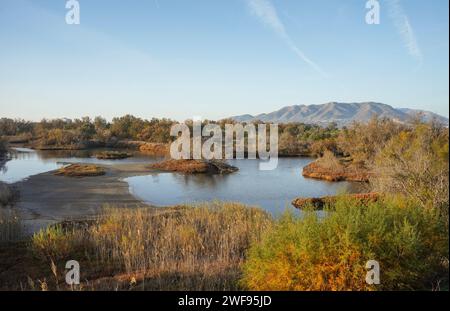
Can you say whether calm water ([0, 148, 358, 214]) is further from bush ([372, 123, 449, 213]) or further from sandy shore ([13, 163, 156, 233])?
bush ([372, 123, 449, 213])

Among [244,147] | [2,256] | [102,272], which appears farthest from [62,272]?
[244,147]

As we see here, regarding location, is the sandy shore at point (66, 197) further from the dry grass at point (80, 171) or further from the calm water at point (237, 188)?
the calm water at point (237, 188)

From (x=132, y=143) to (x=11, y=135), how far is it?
23177 millimetres

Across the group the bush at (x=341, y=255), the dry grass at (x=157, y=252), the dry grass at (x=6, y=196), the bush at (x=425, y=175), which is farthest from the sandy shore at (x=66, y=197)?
the bush at (x=425, y=175)

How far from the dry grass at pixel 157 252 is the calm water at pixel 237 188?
7.30 m

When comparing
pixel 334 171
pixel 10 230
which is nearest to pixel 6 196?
pixel 10 230

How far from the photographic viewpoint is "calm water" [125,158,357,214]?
20.8 meters

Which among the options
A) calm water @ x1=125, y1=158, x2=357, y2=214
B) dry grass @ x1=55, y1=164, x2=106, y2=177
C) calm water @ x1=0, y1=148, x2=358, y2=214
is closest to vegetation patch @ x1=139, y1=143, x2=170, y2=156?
calm water @ x1=0, y1=148, x2=358, y2=214

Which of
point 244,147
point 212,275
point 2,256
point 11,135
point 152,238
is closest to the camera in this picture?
point 212,275

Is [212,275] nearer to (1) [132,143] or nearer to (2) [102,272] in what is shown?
(2) [102,272]

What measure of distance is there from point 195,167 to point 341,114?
88.0 meters

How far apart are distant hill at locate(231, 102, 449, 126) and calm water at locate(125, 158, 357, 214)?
37.5 feet

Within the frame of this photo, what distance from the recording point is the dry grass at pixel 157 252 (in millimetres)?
6980

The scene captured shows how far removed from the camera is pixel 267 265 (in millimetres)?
6062
